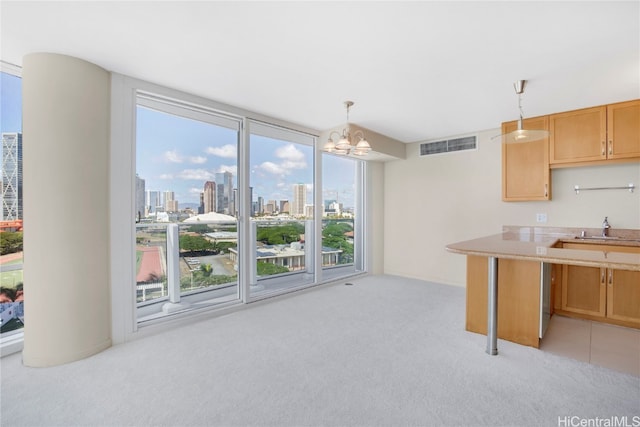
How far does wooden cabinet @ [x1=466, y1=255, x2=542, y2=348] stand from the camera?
2678 millimetres

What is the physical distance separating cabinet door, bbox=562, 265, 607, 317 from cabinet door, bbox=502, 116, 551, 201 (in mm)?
997

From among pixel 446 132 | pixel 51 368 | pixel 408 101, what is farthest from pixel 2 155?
pixel 446 132

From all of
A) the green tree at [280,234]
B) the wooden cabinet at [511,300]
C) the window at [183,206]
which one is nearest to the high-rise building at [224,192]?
the window at [183,206]

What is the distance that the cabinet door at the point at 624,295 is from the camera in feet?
10.2

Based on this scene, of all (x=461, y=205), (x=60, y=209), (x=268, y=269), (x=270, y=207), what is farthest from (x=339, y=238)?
(x=60, y=209)

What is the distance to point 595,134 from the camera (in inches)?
138

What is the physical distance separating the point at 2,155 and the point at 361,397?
11.5 ft

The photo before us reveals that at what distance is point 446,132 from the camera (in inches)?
187

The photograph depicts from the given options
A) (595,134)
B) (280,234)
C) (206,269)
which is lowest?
(206,269)

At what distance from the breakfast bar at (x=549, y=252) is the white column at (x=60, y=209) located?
312cm

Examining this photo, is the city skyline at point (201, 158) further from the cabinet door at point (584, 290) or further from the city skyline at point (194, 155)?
the cabinet door at point (584, 290)

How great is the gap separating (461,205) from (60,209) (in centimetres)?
505

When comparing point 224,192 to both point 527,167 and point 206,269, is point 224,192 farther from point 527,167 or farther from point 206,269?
point 527,167

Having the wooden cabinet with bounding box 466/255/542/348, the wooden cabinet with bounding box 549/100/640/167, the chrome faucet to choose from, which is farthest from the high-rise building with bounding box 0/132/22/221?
the chrome faucet
